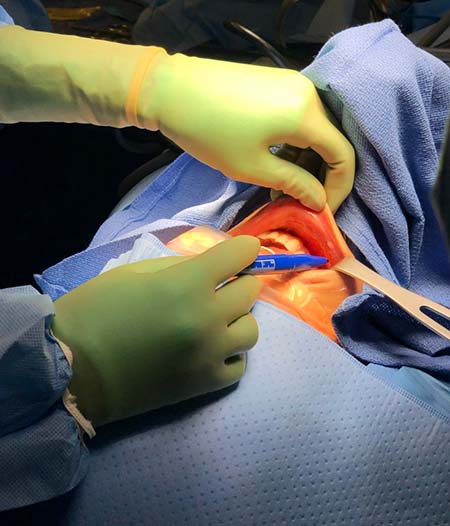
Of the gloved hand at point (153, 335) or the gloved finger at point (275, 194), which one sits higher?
the gloved finger at point (275, 194)

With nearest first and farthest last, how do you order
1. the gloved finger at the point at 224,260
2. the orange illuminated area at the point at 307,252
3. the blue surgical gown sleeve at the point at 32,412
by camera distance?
the blue surgical gown sleeve at the point at 32,412 → the gloved finger at the point at 224,260 → the orange illuminated area at the point at 307,252

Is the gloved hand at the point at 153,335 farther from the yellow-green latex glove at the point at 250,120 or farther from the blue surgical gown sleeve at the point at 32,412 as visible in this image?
the yellow-green latex glove at the point at 250,120

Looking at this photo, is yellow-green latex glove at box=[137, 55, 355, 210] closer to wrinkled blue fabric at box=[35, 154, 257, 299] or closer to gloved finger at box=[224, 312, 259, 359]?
wrinkled blue fabric at box=[35, 154, 257, 299]

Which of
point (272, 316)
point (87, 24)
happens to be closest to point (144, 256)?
point (272, 316)

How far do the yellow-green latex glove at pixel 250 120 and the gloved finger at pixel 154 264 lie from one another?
→ 140 millimetres

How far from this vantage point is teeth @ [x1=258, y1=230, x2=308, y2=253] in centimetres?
78

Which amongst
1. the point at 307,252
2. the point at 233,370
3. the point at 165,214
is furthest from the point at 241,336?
the point at 165,214

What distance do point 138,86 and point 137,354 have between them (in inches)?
12.8

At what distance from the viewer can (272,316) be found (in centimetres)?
69

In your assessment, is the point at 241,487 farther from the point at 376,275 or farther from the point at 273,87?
the point at 273,87

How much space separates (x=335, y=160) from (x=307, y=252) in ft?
0.37

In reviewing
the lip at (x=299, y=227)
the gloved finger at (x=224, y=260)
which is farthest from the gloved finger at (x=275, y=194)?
the gloved finger at (x=224, y=260)

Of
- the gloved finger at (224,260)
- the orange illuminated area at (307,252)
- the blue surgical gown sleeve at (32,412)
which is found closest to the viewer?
the blue surgical gown sleeve at (32,412)

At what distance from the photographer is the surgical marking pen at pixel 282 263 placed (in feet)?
2.27
